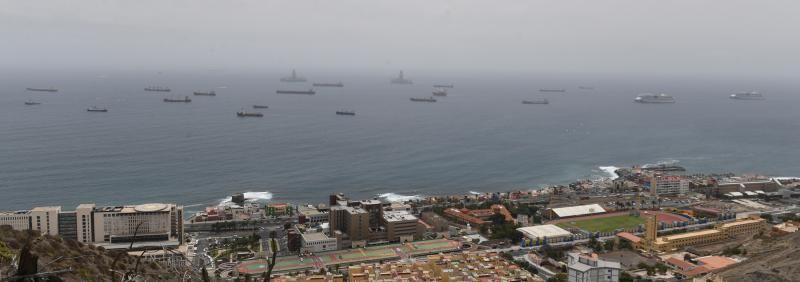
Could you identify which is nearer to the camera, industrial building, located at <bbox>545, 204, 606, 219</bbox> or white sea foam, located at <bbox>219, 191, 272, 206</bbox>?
industrial building, located at <bbox>545, 204, 606, 219</bbox>

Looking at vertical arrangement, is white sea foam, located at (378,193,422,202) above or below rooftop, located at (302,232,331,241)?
below

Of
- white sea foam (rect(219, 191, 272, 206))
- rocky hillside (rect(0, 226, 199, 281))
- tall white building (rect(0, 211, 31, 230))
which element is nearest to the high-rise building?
white sea foam (rect(219, 191, 272, 206))

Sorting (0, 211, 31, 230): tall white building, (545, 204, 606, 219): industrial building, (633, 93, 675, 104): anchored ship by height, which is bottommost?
(545, 204, 606, 219): industrial building

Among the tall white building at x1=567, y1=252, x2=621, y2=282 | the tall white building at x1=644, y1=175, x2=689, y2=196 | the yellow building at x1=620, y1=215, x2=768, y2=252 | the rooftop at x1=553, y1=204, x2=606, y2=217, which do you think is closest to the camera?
the tall white building at x1=567, y1=252, x2=621, y2=282

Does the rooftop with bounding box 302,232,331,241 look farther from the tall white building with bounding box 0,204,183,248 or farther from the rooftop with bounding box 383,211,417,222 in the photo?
the tall white building with bounding box 0,204,183,248

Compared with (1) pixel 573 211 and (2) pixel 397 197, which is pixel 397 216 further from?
(1) pixel 573 211

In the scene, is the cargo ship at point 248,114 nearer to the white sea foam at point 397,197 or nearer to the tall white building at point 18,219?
the white sea foam at point 397,197
